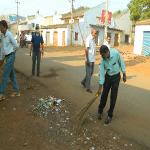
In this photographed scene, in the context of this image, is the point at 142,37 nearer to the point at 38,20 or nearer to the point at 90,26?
the point at 90,26

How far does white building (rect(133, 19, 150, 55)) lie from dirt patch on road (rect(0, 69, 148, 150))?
13.6 meters

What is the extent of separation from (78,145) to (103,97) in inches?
50.5

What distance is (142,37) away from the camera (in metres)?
15.6

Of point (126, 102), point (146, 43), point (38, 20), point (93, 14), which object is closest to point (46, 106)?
point (126, 102)

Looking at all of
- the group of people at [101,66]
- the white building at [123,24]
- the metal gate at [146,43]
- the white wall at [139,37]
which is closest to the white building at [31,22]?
the white building at [123,24]

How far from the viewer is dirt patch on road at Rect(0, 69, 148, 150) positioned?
2650 mm

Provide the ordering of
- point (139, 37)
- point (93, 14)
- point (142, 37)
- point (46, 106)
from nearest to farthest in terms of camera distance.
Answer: point (46, 106), point (142, 37), point (139, 37), point (93, 14)

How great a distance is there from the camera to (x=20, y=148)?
98.6 inches

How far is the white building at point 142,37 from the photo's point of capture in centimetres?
1515

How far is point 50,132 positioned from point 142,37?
1508 cm

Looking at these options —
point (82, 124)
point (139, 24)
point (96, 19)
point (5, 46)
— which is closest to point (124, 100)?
point (82, 124)

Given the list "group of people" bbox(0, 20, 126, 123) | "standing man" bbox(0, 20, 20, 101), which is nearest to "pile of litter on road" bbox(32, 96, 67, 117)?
"group of people" bbox(0, 20, 126, 123)

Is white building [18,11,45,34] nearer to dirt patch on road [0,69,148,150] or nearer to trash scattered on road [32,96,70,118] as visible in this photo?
trash scattered on road [32,96,70,118]

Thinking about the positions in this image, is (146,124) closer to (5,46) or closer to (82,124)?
(82,124)
